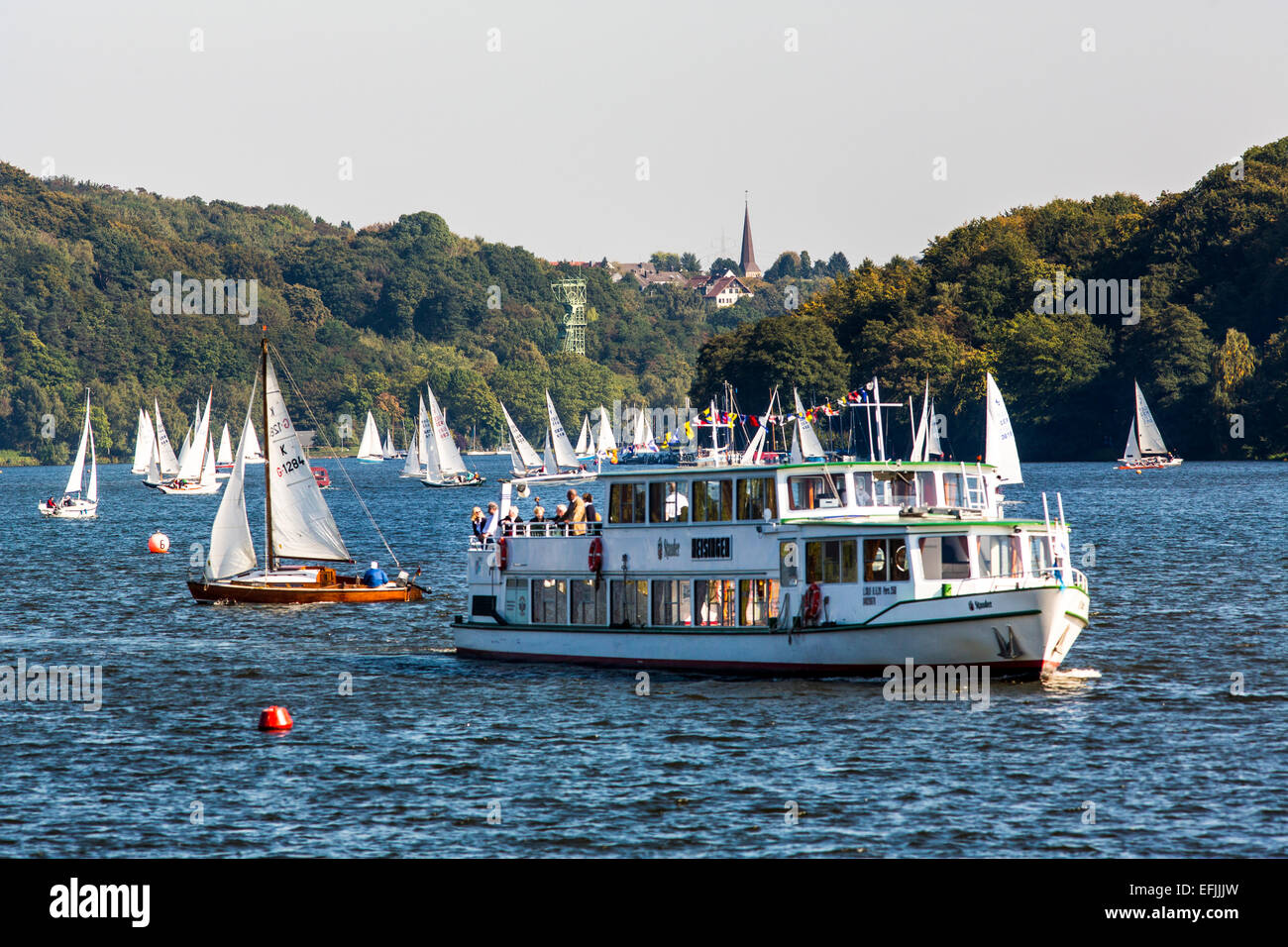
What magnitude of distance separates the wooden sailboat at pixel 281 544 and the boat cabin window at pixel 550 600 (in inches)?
781

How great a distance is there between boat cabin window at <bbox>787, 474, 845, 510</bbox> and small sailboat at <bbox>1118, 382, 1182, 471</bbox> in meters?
134

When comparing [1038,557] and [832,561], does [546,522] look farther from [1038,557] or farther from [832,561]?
[1038,557]

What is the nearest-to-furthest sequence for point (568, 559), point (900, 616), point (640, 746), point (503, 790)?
point (503, 790), point (640, 746), point (900, 616), point (568, 559)

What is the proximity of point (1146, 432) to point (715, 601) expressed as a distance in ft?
448

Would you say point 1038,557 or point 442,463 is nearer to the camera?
point 1038,557

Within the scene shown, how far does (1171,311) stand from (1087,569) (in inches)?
4575

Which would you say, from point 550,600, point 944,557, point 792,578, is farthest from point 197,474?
point 944,557

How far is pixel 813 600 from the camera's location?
4284cm

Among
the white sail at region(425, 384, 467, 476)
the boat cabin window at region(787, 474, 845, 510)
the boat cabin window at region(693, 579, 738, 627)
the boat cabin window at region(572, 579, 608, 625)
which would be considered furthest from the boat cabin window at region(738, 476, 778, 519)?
the white sail at region(425, 384, 467, 476)

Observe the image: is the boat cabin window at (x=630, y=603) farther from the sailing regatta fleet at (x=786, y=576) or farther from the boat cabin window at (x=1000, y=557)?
the boat cabin window at (x=1000, y=557)

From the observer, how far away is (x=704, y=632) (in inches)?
1766

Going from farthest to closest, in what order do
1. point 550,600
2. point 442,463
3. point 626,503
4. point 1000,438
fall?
point 442,463
point 1000,438
point 550,600
point 626,503
